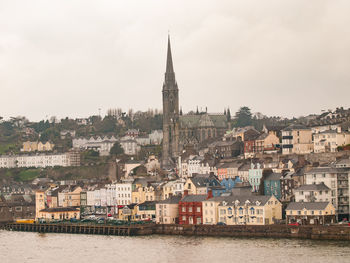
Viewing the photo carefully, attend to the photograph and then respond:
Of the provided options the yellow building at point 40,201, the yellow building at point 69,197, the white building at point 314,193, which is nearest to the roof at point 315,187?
the white building at point 314,193

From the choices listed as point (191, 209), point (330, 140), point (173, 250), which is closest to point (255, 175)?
point (330, 140)

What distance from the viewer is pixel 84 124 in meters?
199

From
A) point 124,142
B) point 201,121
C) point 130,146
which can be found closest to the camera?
point 201,121

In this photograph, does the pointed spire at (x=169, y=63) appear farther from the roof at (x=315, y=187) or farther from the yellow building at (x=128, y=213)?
the roof at (x=315, y=187)

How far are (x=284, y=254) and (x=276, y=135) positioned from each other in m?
50.9

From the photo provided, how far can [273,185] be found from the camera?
3169 inches

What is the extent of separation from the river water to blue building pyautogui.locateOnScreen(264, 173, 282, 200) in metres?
12.7

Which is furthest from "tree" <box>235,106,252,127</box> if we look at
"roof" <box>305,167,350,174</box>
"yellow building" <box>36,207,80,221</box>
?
"roof" <box>305,167,350,174</box>

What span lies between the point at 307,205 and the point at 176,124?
7842 centimetres

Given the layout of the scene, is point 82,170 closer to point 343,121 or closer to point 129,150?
point 129,150

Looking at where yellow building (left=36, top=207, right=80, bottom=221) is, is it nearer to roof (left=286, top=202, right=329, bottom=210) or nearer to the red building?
the red building

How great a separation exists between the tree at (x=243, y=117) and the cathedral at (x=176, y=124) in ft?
74.6

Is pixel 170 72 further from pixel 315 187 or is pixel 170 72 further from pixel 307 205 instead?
pixel 307 205

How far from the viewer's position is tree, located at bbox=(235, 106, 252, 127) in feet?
571
